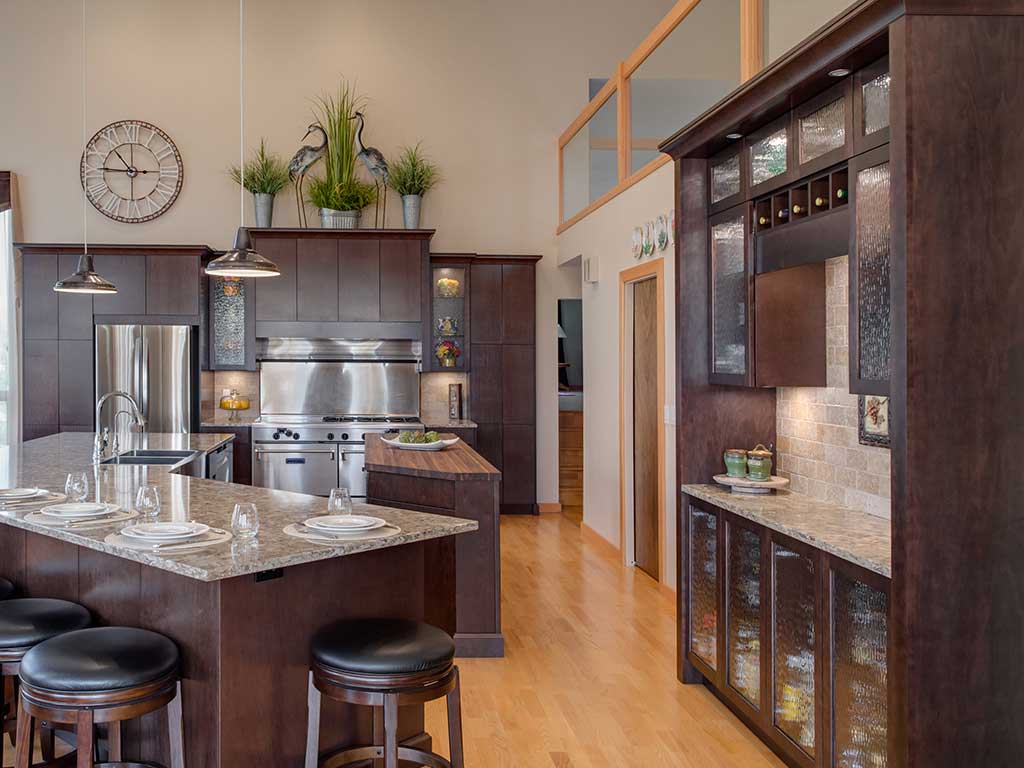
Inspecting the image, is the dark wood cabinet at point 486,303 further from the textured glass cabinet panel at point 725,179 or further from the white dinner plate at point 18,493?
the white dinner plate at point 18,493

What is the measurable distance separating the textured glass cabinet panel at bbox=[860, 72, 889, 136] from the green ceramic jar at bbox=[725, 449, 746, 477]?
1521 millimetres

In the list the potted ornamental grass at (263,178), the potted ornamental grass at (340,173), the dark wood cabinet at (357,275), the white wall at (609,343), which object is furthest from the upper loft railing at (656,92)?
the potted ornamental grass at (263,178)

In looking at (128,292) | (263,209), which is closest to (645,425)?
(263,209)

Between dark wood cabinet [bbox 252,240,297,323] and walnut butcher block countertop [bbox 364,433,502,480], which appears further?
dark wood cabinet [bbox 252,240,297,323]

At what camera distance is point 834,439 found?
359 centimetres

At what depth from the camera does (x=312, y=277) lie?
802cm

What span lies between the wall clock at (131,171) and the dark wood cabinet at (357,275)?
1928mm

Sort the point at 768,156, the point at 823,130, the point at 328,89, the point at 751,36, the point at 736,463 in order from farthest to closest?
1. the point at 328,89
2. the point at 751,36
3. the point at 736,463
4. the point at 768,156
5. the point at 823,130

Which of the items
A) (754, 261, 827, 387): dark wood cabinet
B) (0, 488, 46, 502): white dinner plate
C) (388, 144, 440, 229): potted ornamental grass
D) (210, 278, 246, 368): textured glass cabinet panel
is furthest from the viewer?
(388, 144, 440, 229): potted ornamental grass

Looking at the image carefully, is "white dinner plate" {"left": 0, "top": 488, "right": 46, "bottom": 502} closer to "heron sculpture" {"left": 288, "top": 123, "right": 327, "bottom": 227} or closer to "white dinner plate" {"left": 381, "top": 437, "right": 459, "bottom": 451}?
"white dinner plate" {"left": 381, "top": 437, "right": 459, "bottom": 451}

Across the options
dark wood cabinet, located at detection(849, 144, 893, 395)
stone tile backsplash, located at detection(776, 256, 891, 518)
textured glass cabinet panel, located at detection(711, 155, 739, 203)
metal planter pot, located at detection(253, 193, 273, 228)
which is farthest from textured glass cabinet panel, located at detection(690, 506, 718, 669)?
metal planter pot, located at detection(253, 193, 273, 228)

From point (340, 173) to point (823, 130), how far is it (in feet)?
19.3

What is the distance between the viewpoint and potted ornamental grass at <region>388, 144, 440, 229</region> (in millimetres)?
8328

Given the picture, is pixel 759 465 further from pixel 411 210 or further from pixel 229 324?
pixel 229 324
